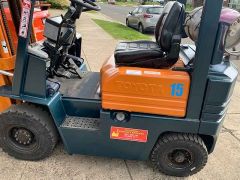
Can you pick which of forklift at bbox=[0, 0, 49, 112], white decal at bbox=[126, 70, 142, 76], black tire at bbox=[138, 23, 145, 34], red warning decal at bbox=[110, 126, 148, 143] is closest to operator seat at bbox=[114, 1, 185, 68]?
white decal at bbox=[126, 70, 142, 76]

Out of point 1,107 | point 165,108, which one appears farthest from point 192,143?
point 1,107

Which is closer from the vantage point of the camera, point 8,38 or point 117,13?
point 8,38

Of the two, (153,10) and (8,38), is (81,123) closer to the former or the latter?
(8,38)

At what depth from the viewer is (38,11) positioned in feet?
16.8

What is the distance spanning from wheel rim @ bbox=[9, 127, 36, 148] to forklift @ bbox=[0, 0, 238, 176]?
11 millimetres

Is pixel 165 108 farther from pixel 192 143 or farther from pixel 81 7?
pixel 81 7

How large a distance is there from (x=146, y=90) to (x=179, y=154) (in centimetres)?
86

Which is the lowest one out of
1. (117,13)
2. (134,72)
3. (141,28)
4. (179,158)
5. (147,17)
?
(117,13)

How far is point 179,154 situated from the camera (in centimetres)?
286

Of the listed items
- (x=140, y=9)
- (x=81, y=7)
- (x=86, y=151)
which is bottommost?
(x=140, y=9)

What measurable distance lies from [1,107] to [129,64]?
1.63m

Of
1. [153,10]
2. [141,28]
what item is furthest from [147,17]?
[141,28]

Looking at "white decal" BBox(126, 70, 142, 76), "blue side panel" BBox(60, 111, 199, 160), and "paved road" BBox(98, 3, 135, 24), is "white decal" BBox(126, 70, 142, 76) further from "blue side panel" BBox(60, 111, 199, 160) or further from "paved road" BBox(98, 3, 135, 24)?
"paved road" BBox(98, 3, 135, 24)

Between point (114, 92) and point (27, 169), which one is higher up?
point (114, 92)
